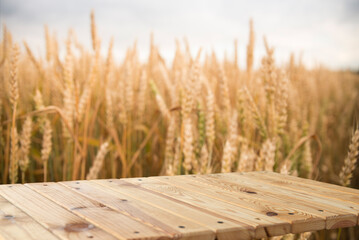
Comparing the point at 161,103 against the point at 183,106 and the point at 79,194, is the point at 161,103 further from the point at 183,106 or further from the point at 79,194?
the point at 79,194

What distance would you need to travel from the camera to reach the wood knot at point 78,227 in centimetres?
80

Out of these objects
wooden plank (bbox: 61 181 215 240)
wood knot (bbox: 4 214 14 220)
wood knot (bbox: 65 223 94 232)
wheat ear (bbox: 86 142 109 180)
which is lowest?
wheat ear (bbox: 86 142 109 180)

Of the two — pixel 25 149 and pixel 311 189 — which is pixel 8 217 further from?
pixel 25 149

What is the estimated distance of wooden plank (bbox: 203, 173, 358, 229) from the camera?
978 millimetres

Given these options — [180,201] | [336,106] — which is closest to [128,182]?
[180,201]

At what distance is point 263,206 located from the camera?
102 cm

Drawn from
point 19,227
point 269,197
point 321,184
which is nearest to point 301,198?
point 269,197

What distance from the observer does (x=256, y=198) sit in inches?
43.5

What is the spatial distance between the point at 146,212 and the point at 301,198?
0.41m

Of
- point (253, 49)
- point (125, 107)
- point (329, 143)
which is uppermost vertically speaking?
point (253, 49)

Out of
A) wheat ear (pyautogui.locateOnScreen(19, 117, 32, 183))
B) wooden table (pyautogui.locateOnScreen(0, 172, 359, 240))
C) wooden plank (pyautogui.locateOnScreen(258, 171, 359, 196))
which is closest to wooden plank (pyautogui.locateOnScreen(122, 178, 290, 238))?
wooden table (pyautogui.locateOnScreen(0, 172, 359, 240))

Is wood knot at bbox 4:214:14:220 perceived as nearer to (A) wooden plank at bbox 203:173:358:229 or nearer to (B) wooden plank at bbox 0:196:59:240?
(B) wooden plank at bbox 0:196:59:240

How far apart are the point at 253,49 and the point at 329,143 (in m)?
1.33

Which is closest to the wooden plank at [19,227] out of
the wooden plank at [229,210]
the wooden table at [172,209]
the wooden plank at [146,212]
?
the wooden table at [172,209]
